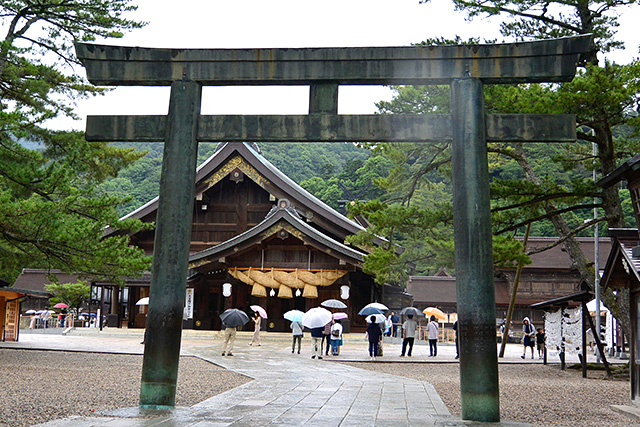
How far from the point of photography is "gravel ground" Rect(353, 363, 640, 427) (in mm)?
8398

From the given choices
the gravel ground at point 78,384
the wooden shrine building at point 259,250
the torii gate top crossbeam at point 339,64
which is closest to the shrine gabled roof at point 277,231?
the wooden shrine building at point 259,250

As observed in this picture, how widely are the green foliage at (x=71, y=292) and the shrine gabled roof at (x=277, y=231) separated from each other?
38.6 feet

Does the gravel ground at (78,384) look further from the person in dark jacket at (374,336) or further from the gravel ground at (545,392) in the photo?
the person in dark jacket at (374,336)

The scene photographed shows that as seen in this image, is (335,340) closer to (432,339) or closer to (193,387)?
(432,339)

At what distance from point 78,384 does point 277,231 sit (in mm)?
16470

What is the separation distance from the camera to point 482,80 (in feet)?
26.0

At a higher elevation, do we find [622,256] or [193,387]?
[622,256]

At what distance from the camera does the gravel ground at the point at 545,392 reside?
27.6 ft

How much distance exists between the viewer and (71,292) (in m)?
35.8

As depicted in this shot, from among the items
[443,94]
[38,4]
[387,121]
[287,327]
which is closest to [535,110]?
[443,94]

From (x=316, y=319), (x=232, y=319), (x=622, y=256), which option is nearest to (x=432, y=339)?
(x=316, y=319)

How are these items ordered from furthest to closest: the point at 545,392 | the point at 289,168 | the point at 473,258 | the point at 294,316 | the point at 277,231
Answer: the point at 289,168, the point at 277,231, the point at 294,316, the point at 545,392, the point at 473,258

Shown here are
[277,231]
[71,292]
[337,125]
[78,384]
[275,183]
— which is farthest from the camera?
[71,292]

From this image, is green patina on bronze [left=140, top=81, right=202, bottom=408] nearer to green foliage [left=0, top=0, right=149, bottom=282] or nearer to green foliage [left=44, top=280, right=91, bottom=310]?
green foliage [left=0, top=0, right=149, bottom=282]
